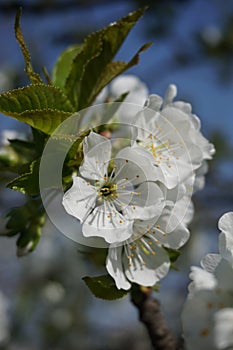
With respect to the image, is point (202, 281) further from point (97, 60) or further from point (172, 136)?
point (97, 60)

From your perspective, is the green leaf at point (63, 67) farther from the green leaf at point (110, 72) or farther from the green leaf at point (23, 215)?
the green leaf at point (23, 215)

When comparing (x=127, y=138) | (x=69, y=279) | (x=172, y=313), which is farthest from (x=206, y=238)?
(x=127, y=138)

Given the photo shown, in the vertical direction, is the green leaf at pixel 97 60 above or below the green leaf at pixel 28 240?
above

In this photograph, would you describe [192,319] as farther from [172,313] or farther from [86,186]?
[172,313]

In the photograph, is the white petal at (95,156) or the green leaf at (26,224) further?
the green leaf at (26,224)

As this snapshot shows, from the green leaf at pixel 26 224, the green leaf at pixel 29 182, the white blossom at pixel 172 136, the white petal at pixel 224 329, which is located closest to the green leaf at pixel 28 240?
the green leaf at pixel 26 224

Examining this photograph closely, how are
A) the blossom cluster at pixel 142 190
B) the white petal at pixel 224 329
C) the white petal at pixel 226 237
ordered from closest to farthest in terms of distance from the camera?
the white petal at pixel 224 329, the white petal at pixel 226 237, the blossom cluster at pixel 142 190

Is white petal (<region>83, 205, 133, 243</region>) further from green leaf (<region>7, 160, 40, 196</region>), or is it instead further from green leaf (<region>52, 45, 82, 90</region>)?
green leaf (<region>52, 45, 82, 90</region>)
